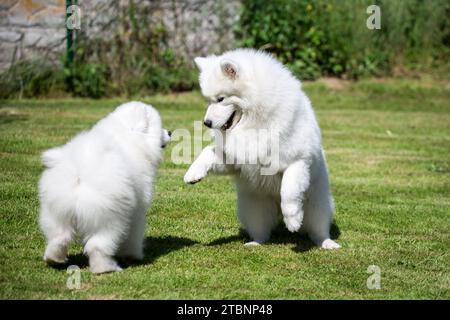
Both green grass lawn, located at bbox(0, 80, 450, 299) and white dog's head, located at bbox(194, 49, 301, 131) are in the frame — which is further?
white dog's head, located at bbox(194, 49, 301, 131)

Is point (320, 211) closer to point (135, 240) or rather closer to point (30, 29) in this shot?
point (135, 240)

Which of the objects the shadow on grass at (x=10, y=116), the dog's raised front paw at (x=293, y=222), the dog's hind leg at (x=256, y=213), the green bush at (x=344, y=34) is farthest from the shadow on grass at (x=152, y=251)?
the green bush at (x=344, y=34)

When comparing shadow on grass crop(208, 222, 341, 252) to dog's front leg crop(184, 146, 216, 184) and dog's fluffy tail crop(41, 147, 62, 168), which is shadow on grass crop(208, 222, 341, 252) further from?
dog's fluffy tail crop(41, 147, 62, 168)

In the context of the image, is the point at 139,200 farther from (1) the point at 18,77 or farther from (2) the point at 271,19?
(2) the point at 271,19

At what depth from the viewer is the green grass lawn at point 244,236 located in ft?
15.7

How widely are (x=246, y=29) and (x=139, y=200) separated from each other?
33.9 ft

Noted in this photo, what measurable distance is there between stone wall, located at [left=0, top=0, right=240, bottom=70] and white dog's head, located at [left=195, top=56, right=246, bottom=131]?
8174 mm

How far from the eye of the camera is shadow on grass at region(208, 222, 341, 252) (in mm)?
6086

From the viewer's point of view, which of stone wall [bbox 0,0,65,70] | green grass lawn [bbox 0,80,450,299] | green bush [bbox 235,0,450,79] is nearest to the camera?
green grass lawn [bbox 0,80,450,299]

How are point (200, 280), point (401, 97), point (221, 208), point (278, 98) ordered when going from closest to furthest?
point (200, 280) < point (278, 98) < point (221, 208) < point (401, 97)

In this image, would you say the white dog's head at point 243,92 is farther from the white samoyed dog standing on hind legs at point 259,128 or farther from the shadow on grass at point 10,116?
the shadow on grass at point 10,116

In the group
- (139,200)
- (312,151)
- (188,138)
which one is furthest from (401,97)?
(139,200)

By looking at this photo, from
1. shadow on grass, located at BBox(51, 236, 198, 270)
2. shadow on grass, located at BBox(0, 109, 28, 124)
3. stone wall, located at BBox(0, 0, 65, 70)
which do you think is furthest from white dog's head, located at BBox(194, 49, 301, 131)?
stone wall, located at BBox(0, 0, 65, 70)

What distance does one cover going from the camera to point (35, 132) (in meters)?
10.1
